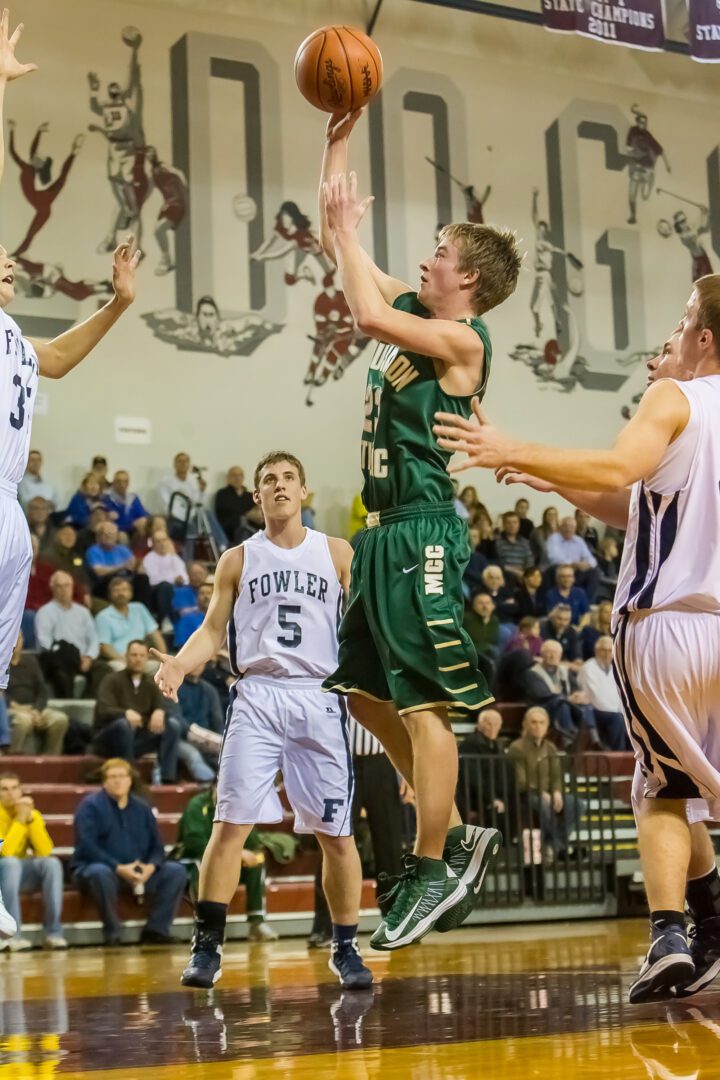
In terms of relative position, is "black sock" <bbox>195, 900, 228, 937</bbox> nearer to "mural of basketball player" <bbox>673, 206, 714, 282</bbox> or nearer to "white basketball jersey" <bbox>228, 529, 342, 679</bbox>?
"white basketball jersey" <bbox>228, 529, 342, 679</bbox>

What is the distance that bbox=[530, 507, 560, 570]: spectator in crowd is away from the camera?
16391 mm

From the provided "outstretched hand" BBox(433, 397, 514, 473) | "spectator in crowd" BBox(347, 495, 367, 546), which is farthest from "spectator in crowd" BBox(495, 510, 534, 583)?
"outstretched hand" BBox(433, 397, 514, 473)

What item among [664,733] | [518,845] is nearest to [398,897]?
[664,733]

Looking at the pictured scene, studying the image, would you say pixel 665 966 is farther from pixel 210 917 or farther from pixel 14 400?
pixel 14 400

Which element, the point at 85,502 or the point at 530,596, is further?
the point at 530,596

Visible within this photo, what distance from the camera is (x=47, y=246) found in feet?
51.1

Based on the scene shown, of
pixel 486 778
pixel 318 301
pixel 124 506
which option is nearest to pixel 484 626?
pixel 486 778

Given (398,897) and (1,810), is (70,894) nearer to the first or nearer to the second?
(1,810)

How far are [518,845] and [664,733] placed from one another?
715 cm

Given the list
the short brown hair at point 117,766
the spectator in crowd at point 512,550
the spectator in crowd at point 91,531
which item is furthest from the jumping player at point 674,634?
the spectator in crowd at point 512,550

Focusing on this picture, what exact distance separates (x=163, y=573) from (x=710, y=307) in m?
10.0

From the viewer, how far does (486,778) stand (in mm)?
11633

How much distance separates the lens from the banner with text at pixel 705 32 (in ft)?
46.8

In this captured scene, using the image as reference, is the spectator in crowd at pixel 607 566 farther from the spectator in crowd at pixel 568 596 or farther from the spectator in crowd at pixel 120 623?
the spectator in crowd at pixel 120 623
